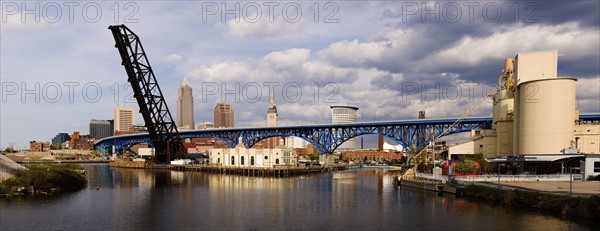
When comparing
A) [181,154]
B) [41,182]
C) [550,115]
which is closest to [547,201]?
[550,115]

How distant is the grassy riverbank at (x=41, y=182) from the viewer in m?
40.1

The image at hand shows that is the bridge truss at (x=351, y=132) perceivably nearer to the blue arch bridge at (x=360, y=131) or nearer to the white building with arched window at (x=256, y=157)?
the blue arch bridge at (x=360, y=131)

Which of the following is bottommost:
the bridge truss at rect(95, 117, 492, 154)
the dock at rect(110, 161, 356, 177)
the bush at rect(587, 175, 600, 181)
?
the dock at rect(110, 161, 356, 177)

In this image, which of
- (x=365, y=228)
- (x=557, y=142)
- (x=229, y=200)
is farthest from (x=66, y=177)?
(x=557, y=142)

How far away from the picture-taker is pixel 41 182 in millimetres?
42875

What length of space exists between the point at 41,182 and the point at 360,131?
245ft

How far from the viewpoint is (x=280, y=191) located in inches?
1860

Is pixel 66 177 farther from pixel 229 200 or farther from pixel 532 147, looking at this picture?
pixel 532 147

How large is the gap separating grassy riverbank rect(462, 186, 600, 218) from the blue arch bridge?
1774 inches

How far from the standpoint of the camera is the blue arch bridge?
281 feet

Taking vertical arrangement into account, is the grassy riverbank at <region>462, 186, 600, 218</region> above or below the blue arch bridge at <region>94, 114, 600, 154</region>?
below

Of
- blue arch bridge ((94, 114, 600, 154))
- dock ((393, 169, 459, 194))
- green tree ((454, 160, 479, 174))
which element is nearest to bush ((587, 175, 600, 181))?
green tree ((454, 160, 479, 174))

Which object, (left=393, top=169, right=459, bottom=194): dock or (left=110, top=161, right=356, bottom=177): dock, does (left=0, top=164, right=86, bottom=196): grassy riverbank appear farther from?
(left=393, top=169, right=459, bottom=194): dock

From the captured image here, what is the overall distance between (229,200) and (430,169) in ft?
111
